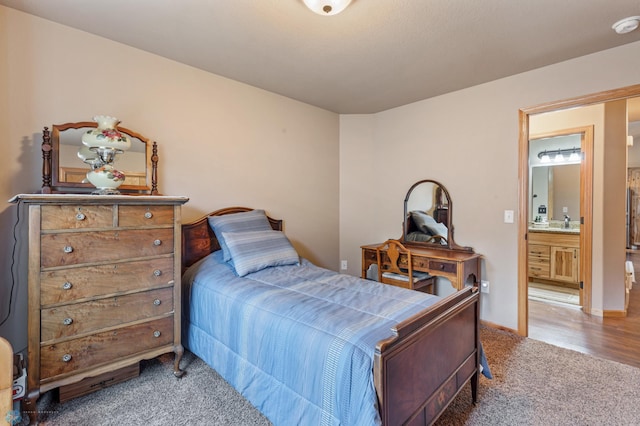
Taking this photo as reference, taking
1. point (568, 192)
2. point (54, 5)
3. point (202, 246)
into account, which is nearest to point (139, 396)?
point (202, 246)

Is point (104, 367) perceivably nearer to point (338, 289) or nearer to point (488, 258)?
point (338, 289)

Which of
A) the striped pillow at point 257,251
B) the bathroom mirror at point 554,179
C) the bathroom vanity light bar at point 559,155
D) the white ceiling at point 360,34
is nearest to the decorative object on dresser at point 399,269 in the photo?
the striped pillow at point 257,251

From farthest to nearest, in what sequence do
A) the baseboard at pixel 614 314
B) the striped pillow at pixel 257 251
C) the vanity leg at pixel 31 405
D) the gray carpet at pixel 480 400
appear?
the baseboard at pixel 614 314, the striped pillow at pixel 257 251, the gray carpet at pixel 480 400, the vanity leg at pixel 31 405

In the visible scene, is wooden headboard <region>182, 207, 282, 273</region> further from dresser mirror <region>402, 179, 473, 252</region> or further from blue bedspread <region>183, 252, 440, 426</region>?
dresser mirror <region>402, 179, 473, 252</region>

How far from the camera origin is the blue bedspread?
1.27 meters

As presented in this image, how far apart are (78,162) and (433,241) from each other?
3.35 m

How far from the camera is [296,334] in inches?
58.7

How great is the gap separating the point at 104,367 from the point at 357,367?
1.60 m

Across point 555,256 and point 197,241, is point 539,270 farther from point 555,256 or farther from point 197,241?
point 197,241

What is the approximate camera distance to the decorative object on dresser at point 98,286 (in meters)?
1.63

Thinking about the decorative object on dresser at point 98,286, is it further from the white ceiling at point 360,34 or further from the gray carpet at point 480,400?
the white ceiling at point 360,34

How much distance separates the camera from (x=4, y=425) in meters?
1.04

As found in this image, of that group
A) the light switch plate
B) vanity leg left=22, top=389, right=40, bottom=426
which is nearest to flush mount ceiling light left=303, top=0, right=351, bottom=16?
the light switch plate

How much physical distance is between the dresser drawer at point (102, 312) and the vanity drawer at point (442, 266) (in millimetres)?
2319
